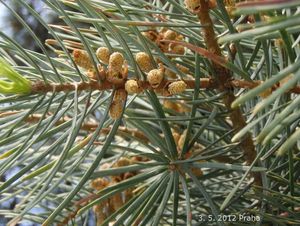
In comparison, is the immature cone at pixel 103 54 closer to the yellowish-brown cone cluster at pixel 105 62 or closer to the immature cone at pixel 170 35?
the yellowish-brown cone cluster at pixel 105 62

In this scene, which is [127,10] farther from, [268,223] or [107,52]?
[268,223]

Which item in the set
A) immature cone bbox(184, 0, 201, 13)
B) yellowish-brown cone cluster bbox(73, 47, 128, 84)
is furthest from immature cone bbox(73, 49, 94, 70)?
immature cone bbox(184, 0, 201, 13)

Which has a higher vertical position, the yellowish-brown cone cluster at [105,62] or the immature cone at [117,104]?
the yellowish-brown cone cluster at [105,62]

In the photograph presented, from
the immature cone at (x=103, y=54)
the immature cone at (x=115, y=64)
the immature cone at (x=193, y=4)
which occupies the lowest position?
the immature cone at (x=115, y=64)

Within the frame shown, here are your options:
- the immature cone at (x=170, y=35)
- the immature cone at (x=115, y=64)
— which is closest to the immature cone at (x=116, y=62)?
the immature cone at (x=115, y=64)

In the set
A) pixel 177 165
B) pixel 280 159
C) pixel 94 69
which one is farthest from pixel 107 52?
pixel 280 159

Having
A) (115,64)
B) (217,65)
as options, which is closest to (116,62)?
(115,64)
